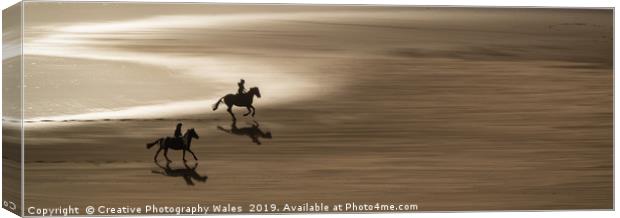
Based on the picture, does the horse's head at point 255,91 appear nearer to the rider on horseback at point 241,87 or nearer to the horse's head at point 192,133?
the rider on horseback at point 241,87

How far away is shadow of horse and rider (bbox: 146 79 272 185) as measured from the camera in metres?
9.18

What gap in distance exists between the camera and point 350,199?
9414mm

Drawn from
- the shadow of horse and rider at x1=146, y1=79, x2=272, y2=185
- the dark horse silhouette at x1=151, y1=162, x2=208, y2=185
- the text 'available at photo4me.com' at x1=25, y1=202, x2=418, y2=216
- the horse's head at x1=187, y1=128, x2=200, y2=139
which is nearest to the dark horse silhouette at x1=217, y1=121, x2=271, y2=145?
the shadow of horse and rider at x1=146, y1=79, x2=272, y2=185

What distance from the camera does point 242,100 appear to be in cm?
923

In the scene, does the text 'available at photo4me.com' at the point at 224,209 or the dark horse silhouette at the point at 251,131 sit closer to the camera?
the text 'available at photo4me.com' at the point at 224,209

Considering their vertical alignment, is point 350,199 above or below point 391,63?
below

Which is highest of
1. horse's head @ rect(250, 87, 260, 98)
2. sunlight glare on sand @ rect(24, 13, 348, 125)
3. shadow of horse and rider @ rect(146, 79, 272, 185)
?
sunlight glare on sand @ rect(24, 13, 348, 125)

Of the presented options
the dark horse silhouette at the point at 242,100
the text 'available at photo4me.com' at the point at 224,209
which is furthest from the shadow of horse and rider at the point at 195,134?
the text 'available at photo4me.com' at the point at 224,209

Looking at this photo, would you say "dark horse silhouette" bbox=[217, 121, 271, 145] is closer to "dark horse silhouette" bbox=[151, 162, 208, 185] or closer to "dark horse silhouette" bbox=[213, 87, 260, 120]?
"dark horse silhouette" bbox=[213, 87, 260, 120]

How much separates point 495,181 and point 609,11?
1427 mm

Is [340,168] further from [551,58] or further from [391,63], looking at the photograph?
[551,58]

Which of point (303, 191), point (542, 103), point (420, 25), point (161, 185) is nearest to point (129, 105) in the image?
point (161, 185)

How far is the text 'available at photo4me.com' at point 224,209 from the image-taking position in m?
9.07

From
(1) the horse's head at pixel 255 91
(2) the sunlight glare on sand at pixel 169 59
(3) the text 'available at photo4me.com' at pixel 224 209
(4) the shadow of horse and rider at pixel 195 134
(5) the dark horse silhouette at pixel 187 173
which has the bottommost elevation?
(3) the text 'available at photo4me.com' at pixel 224 209
